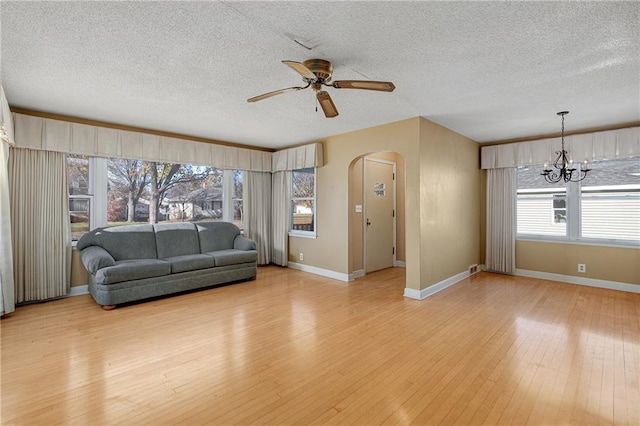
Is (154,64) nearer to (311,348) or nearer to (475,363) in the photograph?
(311,348)

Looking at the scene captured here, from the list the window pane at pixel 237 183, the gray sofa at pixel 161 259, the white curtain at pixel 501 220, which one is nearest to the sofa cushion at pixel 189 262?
the gray sofa at pixel 161 259

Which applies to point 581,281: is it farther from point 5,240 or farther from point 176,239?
point 5,240

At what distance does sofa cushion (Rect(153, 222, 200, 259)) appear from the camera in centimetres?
484

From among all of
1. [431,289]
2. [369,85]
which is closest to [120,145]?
[369,85]

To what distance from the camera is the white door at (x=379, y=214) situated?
19.1 feet

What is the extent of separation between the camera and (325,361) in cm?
255

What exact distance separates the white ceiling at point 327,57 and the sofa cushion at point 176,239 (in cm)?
178

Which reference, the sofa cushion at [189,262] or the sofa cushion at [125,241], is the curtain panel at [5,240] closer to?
Answer: the sofa cushion at [125,241]

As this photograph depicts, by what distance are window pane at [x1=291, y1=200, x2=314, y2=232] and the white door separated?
107cm

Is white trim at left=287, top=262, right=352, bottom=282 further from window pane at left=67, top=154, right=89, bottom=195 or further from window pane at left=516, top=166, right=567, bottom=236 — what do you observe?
window pane at left=67, top=154, right=89, bottom=195

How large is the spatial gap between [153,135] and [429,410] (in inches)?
204

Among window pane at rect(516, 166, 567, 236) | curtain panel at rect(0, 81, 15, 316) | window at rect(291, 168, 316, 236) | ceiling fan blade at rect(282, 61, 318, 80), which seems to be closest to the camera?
ceiling fan blade at rect(282, 61, 318, 80)

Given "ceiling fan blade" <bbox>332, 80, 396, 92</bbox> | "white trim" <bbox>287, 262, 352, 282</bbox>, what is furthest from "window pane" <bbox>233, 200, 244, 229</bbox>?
"ceiling fan blade" <bbox>332, 80, 396, 92</bbox>

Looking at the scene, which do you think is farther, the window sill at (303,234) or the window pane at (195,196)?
the window sill at (303,234)
